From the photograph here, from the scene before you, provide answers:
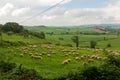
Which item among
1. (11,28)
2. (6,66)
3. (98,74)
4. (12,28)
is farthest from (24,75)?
(11,28)

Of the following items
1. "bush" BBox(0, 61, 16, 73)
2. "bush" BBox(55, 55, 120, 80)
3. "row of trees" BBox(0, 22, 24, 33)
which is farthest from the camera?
"row of trees" BBox(0, 22, 24, 33)

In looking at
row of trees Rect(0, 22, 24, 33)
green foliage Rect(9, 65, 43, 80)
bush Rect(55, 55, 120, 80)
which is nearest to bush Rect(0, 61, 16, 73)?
green foliage Rect(9, 65, 43, 80)

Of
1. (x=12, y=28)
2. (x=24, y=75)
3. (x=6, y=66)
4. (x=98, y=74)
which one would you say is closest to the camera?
(x=98, y=74)

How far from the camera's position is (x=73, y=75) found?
2144cm

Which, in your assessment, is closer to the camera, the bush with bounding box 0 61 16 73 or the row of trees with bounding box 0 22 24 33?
the bush with bounding box 0 61 16 73

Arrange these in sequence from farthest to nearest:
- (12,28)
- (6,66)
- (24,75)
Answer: (12,28)
(6,66)
(24,75)

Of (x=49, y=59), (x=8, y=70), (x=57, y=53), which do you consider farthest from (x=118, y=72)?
(x=57, y=53)

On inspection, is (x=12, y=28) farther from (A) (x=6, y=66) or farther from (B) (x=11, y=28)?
(A) (x=6, y=66)

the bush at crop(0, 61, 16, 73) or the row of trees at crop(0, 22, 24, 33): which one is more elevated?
the row of trees at crop(0, 22, 24, 33)

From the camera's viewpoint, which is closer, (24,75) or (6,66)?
(24,75)

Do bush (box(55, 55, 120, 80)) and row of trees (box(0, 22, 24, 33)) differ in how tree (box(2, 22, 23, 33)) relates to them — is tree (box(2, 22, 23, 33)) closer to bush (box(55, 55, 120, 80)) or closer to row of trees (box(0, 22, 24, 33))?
row of trees (box(0, 22, 24, 33))

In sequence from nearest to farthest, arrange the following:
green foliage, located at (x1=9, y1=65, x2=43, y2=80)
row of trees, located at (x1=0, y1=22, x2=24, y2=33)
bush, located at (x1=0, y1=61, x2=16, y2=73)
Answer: green foliage, located at (x1=9, y1=65, x2=43, y2=80), bush, located at (x1=0, y1=61, x2=16, y2=73), row of trees, located at (x1=0, y1=22, x2=24, y2=33)

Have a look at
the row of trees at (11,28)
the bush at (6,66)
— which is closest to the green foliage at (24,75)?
the bush at (6,66)

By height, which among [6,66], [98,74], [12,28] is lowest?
[6,66]
